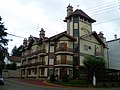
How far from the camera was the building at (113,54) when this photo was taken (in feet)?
217

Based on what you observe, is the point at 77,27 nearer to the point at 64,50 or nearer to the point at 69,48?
the point at 69,48

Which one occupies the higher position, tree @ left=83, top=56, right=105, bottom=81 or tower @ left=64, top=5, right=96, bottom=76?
tower @ left=64, top=5, right=96, bottom=76

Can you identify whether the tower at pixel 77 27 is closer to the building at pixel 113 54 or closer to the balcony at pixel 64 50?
the balcony at pixel 64 50

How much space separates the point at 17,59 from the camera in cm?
9925

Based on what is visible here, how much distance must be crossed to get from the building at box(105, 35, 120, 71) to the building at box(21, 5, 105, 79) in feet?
13.9

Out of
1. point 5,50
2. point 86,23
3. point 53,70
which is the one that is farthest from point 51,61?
point 5,50

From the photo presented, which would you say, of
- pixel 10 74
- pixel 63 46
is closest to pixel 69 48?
pixel 63 46

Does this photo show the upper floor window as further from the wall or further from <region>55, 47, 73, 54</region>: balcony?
the wall

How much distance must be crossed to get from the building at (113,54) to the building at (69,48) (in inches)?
167

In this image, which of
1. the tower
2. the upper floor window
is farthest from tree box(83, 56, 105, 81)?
the upper floor window

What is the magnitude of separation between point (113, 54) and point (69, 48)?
697 inches

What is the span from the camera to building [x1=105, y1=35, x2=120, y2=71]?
66.2m

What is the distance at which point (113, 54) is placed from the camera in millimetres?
67438

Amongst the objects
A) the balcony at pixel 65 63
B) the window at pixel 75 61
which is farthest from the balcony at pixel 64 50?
the balcony at pixel 65 63
